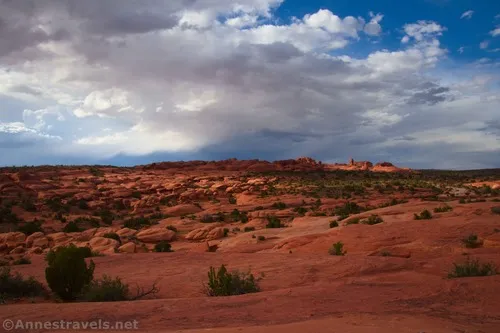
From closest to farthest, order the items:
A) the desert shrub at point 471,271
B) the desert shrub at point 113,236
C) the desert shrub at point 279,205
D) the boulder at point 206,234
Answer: the desert shrub at point 471,271 → the desert shrub at point 113,236 → the boulder at point 206,234 → the desert shrub at point 279,205

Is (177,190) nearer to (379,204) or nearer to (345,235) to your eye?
(379,204)

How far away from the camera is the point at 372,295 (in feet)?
32.7

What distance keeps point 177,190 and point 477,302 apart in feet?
156

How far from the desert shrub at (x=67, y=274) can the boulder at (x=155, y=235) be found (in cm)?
1351

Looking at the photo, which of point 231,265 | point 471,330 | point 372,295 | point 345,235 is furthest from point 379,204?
point 471,330

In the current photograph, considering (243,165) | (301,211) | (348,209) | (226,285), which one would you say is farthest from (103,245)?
(243,165)

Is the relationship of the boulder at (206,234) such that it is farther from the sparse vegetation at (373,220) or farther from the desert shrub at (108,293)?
the desert shrub at (108,293)

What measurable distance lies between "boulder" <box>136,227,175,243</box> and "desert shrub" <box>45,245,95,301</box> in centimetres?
1351

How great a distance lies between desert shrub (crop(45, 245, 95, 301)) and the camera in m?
12.2

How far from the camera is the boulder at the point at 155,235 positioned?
86.2ft

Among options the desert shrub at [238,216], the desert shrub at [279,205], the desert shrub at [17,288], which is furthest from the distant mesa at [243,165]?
the desert shrub at [17,288]

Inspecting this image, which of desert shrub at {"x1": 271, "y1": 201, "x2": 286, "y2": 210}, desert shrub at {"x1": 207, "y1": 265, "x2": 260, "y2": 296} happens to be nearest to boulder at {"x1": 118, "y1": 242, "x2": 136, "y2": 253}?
desert shrub at {"x1": 207, "y1": 265, "x2": 260, "y2": 296}

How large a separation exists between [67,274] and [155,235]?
14.4 metres

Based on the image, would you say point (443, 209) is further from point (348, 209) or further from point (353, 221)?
point (348, 209)
